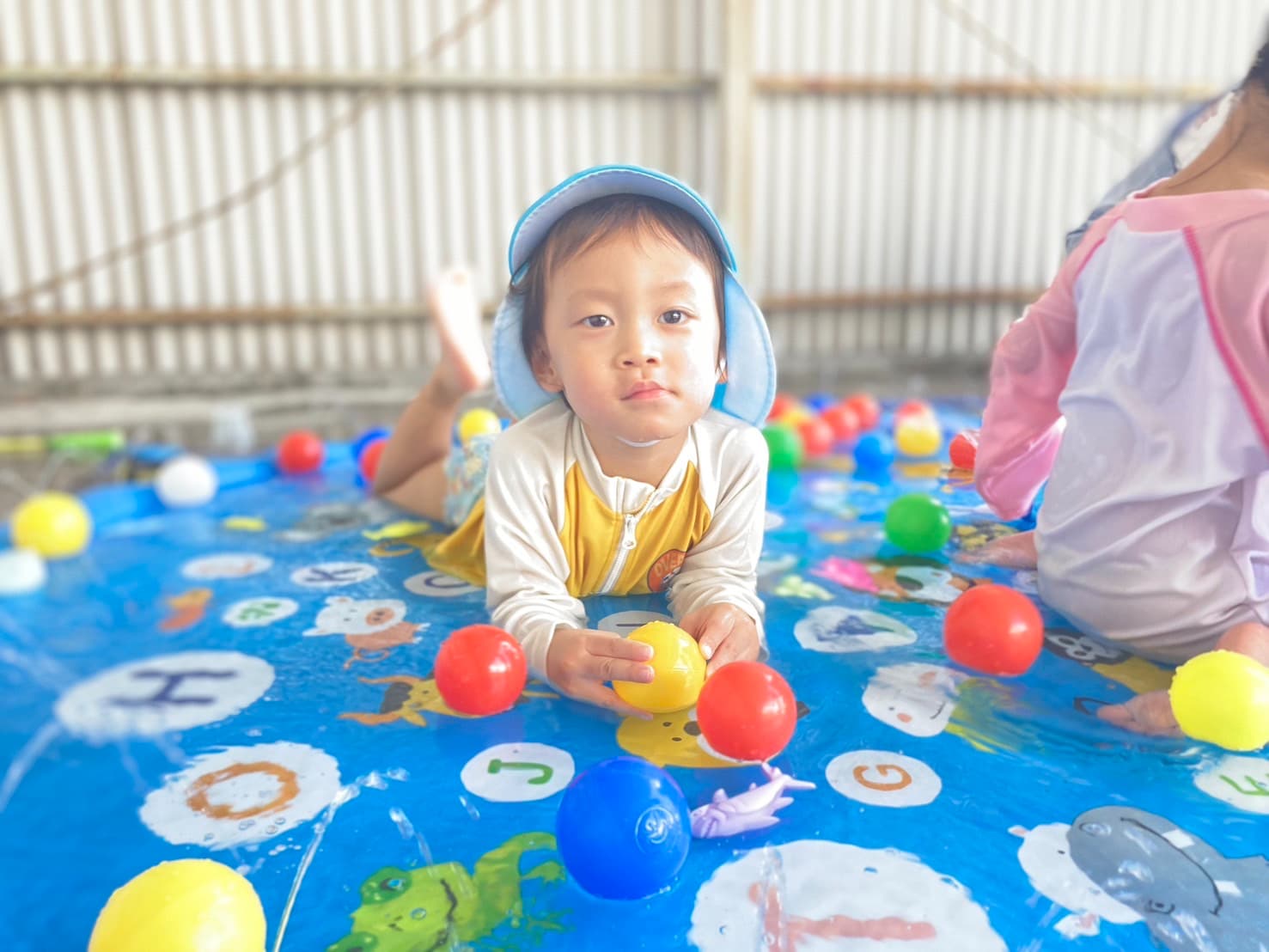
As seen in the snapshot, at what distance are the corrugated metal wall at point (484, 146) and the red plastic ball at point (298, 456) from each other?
171cm

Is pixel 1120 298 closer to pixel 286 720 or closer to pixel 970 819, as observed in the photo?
pixel 970 819

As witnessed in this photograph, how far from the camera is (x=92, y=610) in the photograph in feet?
4.33

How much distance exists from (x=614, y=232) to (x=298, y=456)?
1319 mm

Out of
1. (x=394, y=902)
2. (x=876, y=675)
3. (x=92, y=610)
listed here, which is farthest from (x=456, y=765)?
(x=92, y=610)

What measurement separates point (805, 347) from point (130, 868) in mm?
3581

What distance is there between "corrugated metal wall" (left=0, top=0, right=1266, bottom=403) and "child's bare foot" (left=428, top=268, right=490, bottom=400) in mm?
2285

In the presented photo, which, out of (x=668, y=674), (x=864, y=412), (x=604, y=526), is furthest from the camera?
(x=864, y=412)

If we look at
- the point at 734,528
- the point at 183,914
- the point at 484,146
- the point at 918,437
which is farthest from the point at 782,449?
the point at 484,146

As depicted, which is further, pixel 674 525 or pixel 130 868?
pixel 674 525

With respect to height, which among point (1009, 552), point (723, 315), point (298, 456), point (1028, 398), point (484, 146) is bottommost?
point (298, 456)

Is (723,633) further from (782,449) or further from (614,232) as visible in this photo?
(782,449)

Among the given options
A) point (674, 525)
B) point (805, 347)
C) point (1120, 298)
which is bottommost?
point (805, 347)

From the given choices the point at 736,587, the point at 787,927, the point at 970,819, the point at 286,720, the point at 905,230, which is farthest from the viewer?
the point at 905,230

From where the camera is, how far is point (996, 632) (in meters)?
0.99
